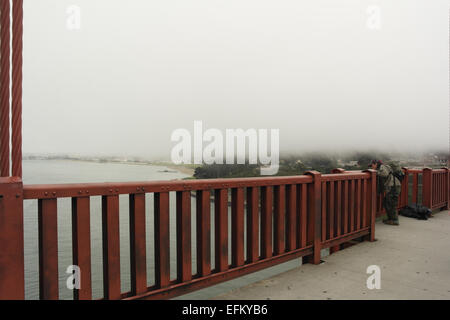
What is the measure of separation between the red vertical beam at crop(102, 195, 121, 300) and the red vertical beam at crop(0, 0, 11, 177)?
2.36ft

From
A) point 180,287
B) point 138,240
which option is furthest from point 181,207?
point 180,287

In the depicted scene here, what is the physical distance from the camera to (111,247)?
2.35 meters

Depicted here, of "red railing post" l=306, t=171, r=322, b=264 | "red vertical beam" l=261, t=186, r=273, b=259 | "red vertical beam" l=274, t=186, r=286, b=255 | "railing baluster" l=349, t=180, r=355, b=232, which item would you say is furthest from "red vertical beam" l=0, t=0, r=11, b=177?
"railing baluster" l=349, t=180, r=355, b=232

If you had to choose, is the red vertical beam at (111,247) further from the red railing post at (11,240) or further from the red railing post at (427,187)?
the red railing post at (427,187)

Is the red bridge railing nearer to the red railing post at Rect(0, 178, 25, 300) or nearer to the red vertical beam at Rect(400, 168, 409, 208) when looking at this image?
the red railing post at Rect(0, 178, 25, 300)

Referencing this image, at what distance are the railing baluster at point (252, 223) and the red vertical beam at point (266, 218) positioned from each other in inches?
5.7

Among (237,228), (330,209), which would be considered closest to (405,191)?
(330,209)

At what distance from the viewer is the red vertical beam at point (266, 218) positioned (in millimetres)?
3492

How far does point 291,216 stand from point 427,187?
703 cm

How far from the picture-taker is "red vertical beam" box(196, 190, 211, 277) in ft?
9.53

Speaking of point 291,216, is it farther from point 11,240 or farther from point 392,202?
point 392,202

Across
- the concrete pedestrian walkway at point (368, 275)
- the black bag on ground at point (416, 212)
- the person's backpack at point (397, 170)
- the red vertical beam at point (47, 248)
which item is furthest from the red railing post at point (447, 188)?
the red vertical beam at point (47, 248)
